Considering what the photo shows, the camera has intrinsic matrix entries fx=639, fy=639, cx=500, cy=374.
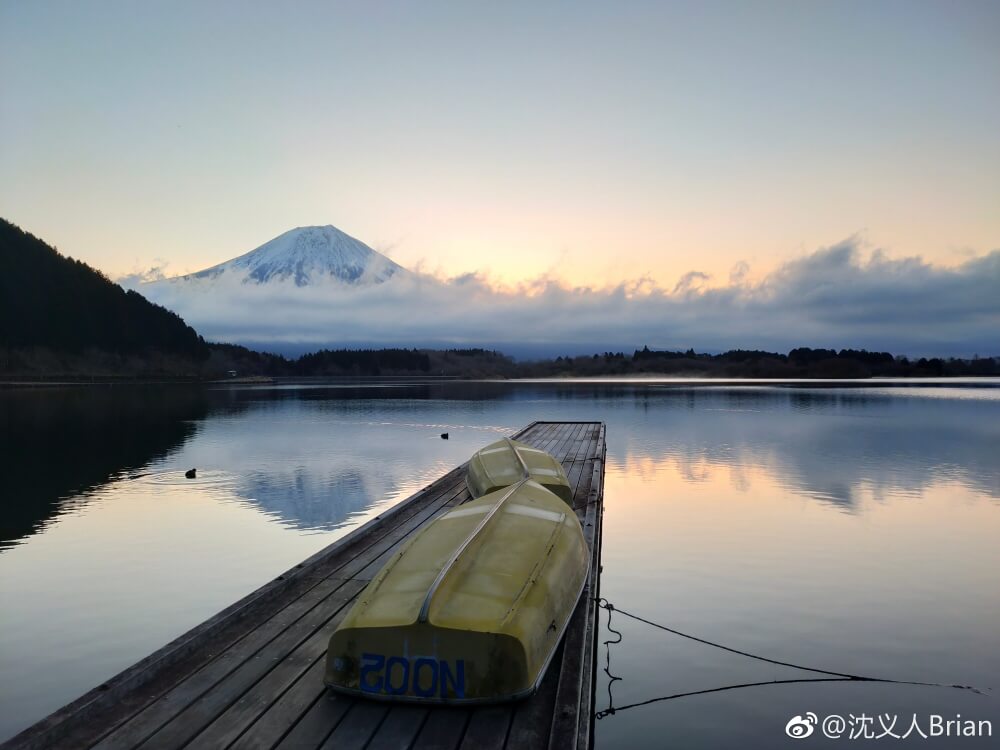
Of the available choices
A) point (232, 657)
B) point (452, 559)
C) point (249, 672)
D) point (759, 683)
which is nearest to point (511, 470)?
point (759, 683)

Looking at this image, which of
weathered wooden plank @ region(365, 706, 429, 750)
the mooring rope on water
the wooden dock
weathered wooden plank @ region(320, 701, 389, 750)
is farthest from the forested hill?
weathered wooden plank @ region(365, 706, 429, 750)

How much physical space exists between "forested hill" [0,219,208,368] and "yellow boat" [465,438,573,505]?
109010 millimetres

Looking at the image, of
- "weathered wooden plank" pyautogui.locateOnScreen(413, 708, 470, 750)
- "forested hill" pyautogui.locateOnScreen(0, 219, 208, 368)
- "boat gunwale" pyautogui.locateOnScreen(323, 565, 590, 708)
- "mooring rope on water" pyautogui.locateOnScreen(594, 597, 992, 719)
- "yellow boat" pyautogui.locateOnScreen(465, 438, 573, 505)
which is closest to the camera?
"weathered wooden plank" pyautogui.locateOnScreen(413, 708, 470, 750)

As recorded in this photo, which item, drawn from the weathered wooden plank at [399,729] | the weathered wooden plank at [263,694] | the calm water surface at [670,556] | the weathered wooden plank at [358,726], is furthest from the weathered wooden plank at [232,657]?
the calm water surface at [670,556]

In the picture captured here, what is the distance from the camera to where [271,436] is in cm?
3431

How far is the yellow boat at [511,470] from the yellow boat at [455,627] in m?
5.16

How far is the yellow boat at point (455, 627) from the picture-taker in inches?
183

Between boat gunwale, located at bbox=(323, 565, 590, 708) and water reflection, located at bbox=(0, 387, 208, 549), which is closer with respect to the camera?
boat gunwale, located at bbox=(323, 565, 590, 708)

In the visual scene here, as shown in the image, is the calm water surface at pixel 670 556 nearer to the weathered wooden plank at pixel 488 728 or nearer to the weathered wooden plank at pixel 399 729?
the weathered wooden plank at pixel 488 728

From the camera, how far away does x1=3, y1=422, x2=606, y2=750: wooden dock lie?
4.22 metres

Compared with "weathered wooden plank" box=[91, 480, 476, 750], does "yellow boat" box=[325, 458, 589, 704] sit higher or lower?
higher

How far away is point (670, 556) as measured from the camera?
12336 millimetres

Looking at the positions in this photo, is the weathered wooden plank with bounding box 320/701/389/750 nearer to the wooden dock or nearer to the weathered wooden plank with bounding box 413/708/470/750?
the wooden dock

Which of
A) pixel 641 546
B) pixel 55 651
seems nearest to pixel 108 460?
pixel 55 651
